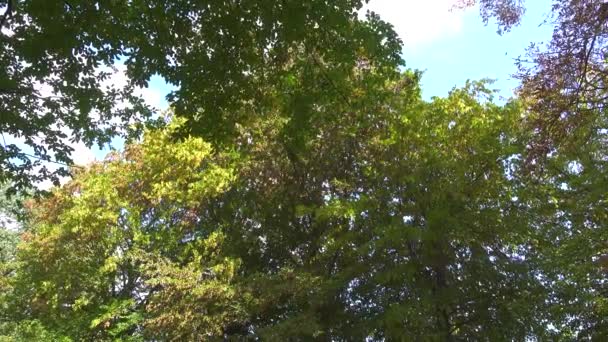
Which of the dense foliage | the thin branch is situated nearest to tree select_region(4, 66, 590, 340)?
the dense foliage

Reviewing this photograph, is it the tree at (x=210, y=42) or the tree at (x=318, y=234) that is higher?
the tree at (x=318, y=234)

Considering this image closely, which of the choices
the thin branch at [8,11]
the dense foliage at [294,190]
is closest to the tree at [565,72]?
the dense foliage at [294,190]

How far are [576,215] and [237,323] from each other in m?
9.18

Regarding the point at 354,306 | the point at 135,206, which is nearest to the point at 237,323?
the point at 354,306

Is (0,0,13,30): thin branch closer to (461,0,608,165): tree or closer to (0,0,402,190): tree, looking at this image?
(0,0,402,190): tree

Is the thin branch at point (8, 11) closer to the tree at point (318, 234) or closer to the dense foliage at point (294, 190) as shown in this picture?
the dense foliage at point (294, 190)

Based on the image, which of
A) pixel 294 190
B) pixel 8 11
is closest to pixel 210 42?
pixel 8 11

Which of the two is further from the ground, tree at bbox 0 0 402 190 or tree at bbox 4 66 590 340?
tree at bbox 4 66 590 340

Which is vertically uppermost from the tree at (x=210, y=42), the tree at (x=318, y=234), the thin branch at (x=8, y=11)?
the tree at (x=318, y=234)

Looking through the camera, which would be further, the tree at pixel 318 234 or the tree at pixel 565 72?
the tree at pixel 318 234

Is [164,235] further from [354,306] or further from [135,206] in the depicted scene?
[354,306]

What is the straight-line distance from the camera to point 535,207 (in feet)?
45.3

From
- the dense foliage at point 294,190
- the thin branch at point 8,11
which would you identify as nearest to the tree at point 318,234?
the dense foliage at point 294,190

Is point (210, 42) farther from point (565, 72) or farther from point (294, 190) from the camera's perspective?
point (294, 190)
